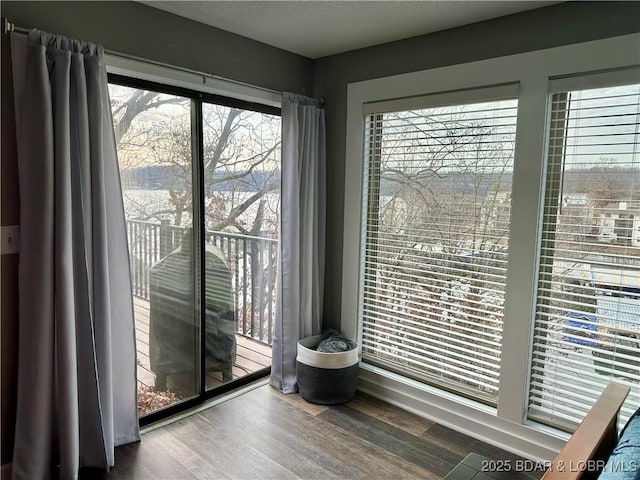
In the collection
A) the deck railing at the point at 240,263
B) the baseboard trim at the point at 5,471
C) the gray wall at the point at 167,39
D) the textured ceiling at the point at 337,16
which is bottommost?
the baseboard trim at the point at 5,471

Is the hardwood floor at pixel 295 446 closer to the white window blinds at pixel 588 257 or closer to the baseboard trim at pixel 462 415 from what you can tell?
the baseboard trim at pixel 462 415

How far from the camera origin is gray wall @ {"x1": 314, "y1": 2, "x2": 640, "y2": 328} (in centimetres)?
219

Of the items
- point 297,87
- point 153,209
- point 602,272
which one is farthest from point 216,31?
point 602,272

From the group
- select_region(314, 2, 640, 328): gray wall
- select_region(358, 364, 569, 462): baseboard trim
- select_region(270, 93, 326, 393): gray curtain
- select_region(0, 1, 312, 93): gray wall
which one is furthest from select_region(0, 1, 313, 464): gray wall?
select_region(358, 364, 569, 462): baseboard trim

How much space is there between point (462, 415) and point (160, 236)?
6.94ft

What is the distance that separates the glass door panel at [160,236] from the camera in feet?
8.27

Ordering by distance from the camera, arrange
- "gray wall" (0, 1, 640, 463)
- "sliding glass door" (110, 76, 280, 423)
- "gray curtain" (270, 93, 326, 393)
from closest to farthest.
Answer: "gray wall" (0, 1, 640, 463), "sliding glass door" (110, 76, 280, 423), "gray curtain" (270, 93, 326, 393)

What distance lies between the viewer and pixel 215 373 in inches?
122

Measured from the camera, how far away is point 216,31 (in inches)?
107

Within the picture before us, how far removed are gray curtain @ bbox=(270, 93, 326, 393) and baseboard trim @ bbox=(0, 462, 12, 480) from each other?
1593mm

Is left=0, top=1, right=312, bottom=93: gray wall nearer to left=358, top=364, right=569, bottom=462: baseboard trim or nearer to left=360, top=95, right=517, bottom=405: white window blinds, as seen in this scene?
left=360, top=95, right=517, bottom=405: white window blinds

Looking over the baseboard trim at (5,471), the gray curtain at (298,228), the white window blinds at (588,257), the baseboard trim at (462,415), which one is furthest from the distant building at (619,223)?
the baseboard trim at (5,471)

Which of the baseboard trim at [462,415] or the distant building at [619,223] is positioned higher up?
the distant building at [619,223]

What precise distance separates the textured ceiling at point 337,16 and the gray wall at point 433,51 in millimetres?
69
